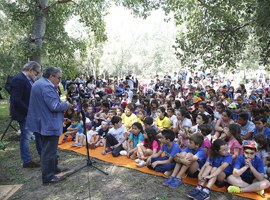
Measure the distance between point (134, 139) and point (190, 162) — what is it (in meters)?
1.55

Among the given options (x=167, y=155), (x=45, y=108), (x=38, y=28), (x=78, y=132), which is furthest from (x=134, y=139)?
(x=38, y=28)

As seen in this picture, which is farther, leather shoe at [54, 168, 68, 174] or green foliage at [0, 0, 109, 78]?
green foliage at [0, 0, 109, 78]

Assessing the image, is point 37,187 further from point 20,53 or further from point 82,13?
point 82,13

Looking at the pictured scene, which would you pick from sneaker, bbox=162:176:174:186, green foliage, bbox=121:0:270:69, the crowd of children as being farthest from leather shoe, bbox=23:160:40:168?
green foliage, bbox=121:0:270:69

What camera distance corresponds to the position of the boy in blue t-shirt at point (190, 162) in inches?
146

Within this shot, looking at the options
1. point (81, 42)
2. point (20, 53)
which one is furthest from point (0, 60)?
point (81, 42)

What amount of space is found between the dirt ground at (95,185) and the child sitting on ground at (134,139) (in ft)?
1.66

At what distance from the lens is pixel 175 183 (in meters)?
3.65

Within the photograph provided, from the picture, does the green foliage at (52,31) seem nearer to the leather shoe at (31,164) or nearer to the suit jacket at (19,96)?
the suit jacket at (19,96)

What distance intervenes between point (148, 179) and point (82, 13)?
621cm

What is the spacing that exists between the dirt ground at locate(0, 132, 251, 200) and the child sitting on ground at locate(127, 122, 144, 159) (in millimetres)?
504

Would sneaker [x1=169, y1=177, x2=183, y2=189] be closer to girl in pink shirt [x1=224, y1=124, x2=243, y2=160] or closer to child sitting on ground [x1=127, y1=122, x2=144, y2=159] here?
girl in pink shirt [x1=224, y1=124, x2=243, y2=160]

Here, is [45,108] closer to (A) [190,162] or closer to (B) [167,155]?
(B) [167,155]

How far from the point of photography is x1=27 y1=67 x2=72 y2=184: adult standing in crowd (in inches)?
136
